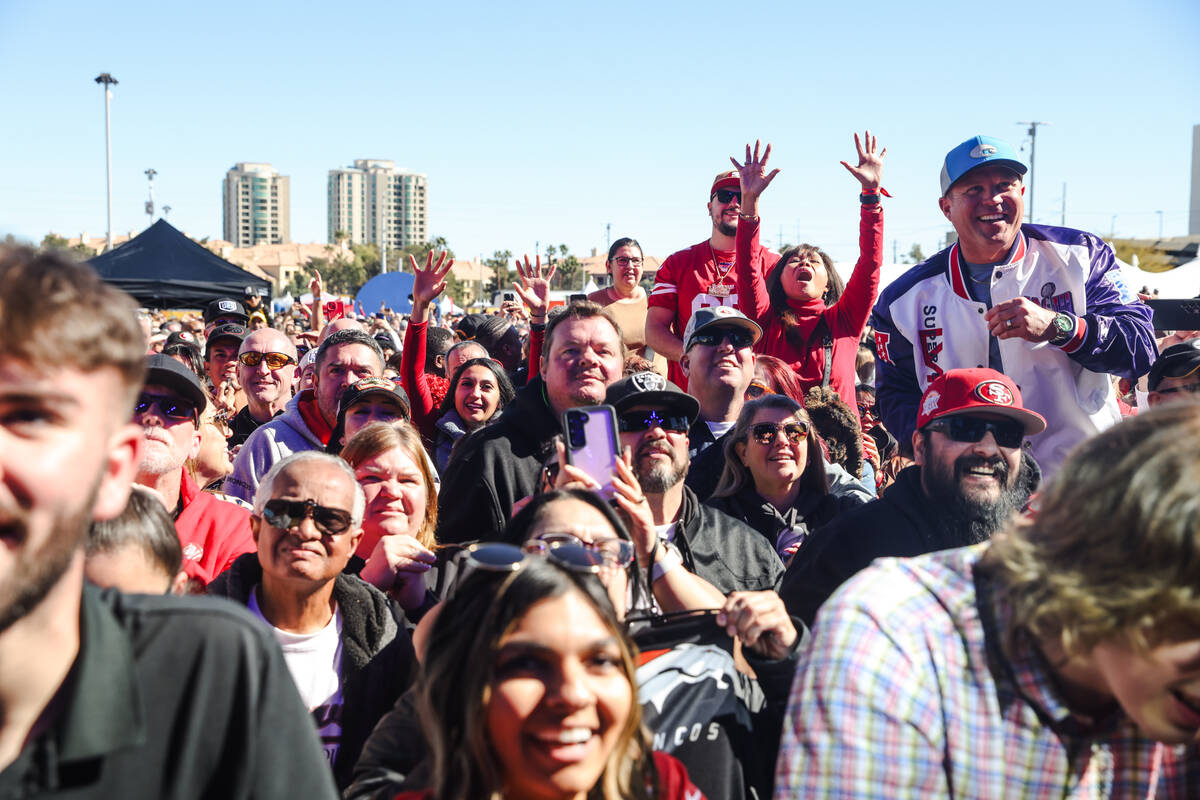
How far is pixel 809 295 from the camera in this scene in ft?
19.9

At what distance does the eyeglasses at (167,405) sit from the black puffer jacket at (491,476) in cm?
110

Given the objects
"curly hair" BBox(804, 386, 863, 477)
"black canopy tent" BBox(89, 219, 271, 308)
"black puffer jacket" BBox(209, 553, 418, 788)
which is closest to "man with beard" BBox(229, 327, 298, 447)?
"curly hair" BBox(804, 386, 863, 477)

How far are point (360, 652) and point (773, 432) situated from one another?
7.00 ft

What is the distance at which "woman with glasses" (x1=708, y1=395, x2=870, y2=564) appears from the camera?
14.8ft

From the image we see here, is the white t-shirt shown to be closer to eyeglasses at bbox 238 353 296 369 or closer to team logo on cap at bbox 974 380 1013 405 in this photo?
team logo on cap at bbox 974 380 1013 405

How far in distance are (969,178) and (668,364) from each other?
3.26m

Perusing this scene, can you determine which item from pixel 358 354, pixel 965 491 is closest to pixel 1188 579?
pixel 965 491

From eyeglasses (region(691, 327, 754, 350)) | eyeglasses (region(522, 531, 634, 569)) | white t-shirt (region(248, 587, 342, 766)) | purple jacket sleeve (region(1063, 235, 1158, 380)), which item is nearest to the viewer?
eyeglasses (region(522, 531, 634, 569))

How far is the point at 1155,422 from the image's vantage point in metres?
1.60

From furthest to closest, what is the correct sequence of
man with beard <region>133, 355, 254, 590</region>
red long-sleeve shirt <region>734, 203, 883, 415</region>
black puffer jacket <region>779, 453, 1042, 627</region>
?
red long-sleeve shirt <region>734, 203, 883, 415</region> < man with beard <region>133, 355, 254, 590</region> < black puffer jacket <region>779, 453, 1042, 627</region>

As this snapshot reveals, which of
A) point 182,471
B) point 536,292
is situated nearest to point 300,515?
point 182,471

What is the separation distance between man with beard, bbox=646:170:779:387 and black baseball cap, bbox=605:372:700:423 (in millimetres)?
2300

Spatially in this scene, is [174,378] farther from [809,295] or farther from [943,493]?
[809,295]

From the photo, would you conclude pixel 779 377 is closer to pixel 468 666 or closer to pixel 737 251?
pixel 737 251
